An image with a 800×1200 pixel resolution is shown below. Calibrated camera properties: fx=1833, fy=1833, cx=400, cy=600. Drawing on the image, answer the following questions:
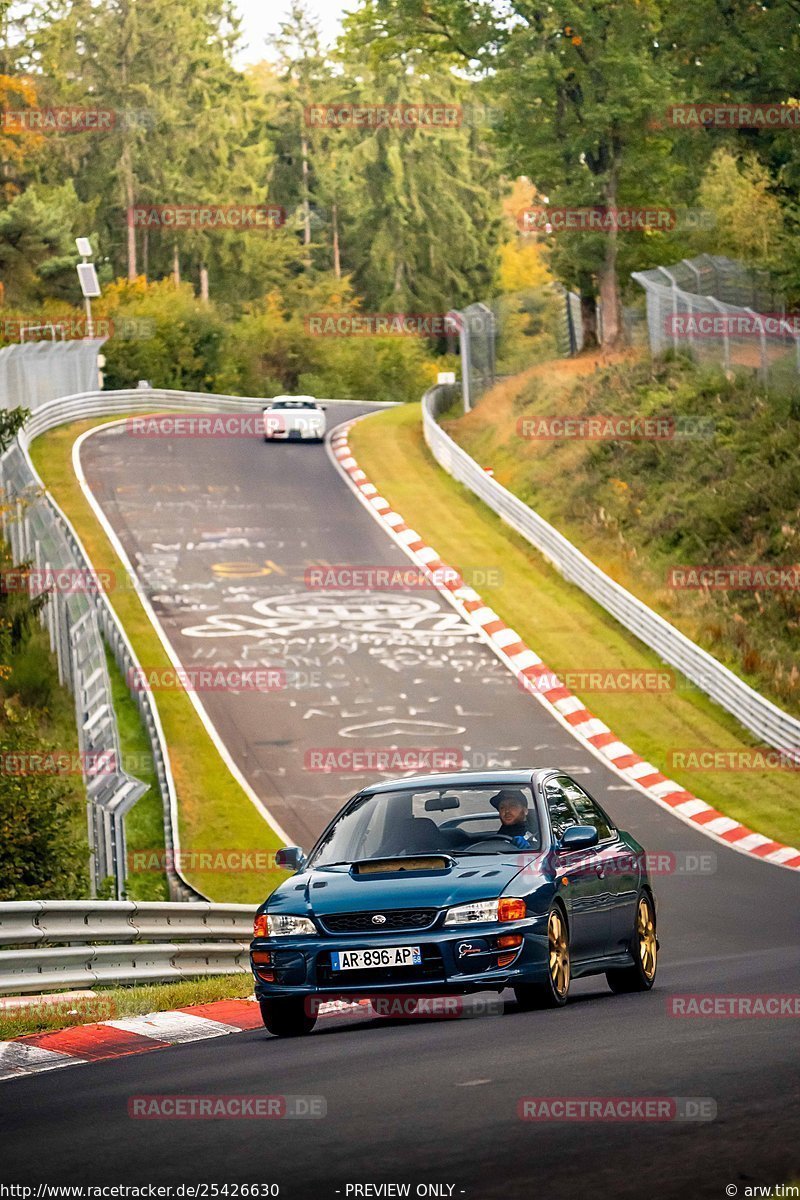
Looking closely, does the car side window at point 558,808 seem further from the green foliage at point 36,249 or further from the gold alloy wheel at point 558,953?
the green foliage at point 36,249

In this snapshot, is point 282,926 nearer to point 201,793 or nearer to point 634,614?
point 201,793

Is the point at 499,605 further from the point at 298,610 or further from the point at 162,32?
the point at 162,32

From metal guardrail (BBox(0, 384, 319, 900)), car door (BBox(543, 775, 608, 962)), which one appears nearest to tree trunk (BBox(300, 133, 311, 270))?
metal guardrail (BBox(0, 384, 319, 900))

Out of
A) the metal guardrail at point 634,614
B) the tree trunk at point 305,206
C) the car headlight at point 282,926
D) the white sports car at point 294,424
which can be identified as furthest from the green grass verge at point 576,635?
the tree trunk at point 305,206

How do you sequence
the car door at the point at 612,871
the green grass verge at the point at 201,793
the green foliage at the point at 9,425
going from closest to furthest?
1. the car door at the point at 612,871
2. the green grass verge at the point at 201,793
3. the green foliage at the point at 9,425

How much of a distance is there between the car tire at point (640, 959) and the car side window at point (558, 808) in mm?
830

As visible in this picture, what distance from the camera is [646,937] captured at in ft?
39.8

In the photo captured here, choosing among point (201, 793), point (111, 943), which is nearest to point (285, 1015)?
point (111, 943)

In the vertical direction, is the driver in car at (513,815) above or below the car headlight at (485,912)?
above

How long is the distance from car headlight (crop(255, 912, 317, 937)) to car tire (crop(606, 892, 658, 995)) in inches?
94.3

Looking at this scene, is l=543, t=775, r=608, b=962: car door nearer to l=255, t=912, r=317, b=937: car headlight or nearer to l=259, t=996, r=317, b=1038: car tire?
l=255, t=912, r=317, b=937: car headlight

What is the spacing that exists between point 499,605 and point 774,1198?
30.3 metres

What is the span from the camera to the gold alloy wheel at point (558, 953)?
1036 centimetres

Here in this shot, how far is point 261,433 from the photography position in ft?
172
